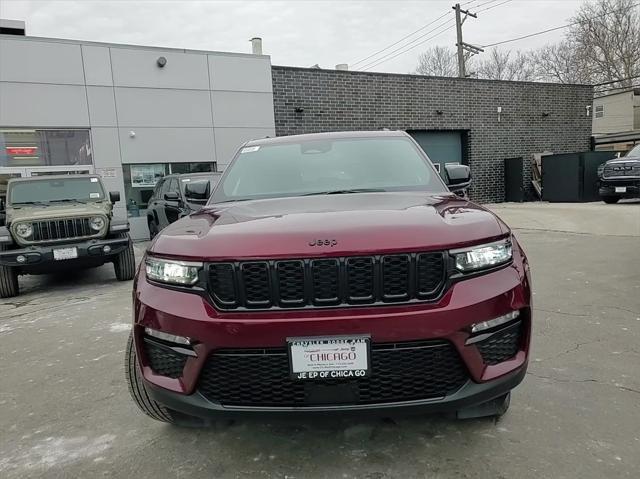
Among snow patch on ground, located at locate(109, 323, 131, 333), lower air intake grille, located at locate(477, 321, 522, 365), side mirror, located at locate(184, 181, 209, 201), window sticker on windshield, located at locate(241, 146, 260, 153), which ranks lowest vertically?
snow patch on ground, located at locate(109, 323, 131, 333)

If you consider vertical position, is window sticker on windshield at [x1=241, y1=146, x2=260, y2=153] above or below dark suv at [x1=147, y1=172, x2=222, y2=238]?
above

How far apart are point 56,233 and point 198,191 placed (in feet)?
14.0

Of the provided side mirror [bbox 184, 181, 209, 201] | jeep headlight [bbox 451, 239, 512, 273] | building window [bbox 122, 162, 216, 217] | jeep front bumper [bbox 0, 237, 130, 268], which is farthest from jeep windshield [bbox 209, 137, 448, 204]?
building window [bbox 122, 162, 216, 217]

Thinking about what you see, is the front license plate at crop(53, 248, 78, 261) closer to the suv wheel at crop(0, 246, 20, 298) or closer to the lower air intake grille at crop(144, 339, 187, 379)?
the suv wheel at crop(0, 246, 20, 298)

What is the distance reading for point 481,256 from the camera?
6.78 ft

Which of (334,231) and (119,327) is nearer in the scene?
(334,231)

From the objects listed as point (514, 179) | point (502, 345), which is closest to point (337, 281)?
point (502, 345)

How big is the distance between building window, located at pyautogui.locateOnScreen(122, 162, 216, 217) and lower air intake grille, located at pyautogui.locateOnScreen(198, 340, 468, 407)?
11354 millimetres

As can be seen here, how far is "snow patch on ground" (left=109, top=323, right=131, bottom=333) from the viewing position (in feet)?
15.6

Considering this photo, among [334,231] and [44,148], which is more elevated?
[44,148]

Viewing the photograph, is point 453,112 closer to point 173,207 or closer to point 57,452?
point 173,207

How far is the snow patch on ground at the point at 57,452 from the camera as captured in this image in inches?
96.6

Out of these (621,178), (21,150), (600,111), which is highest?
(600,111)

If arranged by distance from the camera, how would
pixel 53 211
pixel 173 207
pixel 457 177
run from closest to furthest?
pixel 457 177
pixel 53 211
pixel 173 207
